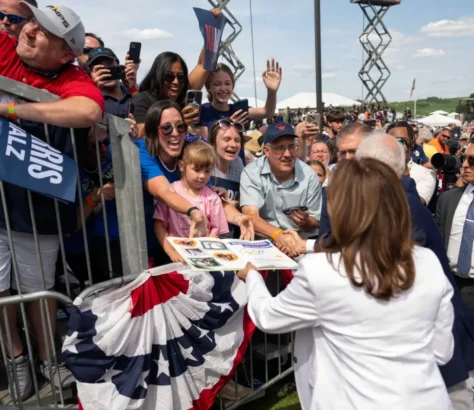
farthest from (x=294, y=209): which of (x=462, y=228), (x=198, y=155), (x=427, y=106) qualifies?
(x=427, y=106)

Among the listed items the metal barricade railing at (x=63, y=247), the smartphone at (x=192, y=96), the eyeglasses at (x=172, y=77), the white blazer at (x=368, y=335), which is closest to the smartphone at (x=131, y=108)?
the eyeglasses at (x=172, y=77)

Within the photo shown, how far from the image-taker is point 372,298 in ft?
5.77

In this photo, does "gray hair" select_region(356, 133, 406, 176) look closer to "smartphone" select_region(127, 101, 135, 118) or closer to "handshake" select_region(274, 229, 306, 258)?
"handshake" select_region(274, 229, 306, 258)

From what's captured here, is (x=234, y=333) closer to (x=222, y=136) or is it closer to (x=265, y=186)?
(x=265, y=186)

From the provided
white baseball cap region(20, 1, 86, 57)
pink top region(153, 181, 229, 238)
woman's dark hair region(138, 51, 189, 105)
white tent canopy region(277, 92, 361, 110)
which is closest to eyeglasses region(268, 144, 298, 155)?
pink top region(153, 181, 229, 238)

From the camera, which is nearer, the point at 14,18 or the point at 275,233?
the point at 14,18

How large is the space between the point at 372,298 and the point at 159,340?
52.2 inches

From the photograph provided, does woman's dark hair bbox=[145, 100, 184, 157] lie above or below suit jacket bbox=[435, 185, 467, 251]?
above

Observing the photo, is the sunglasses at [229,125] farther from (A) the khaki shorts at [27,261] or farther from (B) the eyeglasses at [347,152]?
(A) the khaki shorts at [27,261]

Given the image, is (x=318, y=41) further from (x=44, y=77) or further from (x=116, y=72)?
(x=44, y=77)

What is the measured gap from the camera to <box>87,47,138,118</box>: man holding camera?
343 cm

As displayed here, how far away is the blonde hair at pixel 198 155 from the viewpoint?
306 centimetres

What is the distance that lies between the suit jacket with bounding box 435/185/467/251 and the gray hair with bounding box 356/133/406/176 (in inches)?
54.1

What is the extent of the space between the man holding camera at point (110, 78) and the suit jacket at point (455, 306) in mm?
2297
